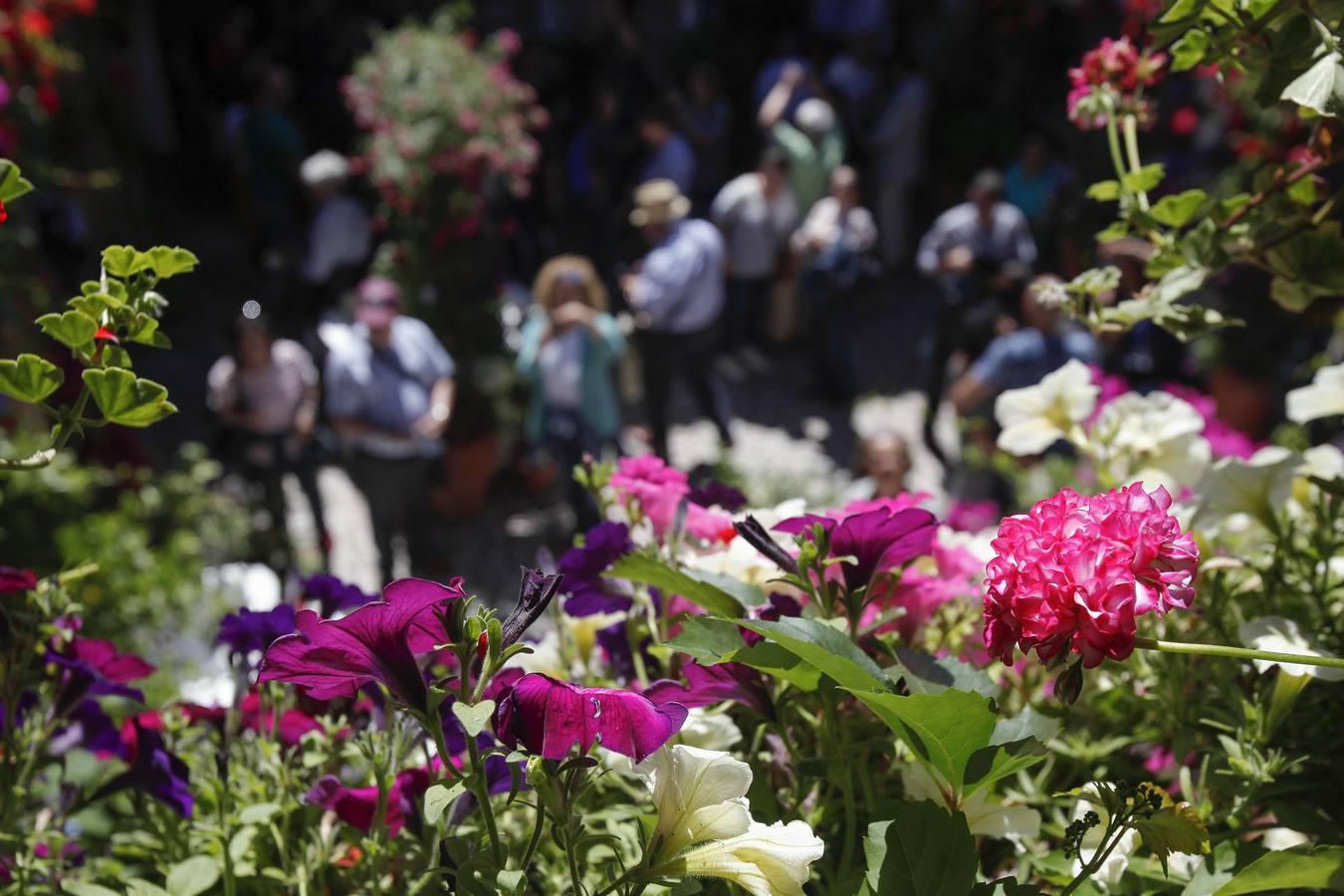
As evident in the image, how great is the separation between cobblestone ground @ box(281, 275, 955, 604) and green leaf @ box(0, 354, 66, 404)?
13.4 ft

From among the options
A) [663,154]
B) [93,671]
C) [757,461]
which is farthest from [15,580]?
[663,154]

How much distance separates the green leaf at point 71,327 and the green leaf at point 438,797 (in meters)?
0.39

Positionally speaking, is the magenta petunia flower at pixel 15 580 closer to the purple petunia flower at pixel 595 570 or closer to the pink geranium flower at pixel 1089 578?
the purple petunia flower at pixel 595 570

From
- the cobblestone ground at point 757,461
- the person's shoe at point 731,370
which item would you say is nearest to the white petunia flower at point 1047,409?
the cobblestone ground at point 757,461

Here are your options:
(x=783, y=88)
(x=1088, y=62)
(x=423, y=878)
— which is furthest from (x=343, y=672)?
(x=783, y=88)

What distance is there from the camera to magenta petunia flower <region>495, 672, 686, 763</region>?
2.52ft

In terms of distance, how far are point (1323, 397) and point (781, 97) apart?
21.8 ft

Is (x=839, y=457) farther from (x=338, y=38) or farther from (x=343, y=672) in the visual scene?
(x=343, y=672)

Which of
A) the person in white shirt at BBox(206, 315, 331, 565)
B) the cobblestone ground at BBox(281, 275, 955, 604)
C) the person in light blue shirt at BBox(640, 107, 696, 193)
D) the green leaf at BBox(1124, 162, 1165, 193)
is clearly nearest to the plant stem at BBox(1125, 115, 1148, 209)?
the green leaf at BBox(1124, 162, 1165, 193)

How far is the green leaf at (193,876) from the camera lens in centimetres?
99

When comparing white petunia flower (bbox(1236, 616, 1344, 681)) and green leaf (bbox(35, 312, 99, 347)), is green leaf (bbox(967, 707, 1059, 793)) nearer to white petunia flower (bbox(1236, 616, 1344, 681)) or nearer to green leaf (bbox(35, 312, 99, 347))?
white petunia flower (bbox(1236, 616, 1344, 681))

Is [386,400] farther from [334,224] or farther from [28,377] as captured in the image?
[28,377]

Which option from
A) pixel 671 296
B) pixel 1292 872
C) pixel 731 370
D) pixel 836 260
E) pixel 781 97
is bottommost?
pixel 1292 872

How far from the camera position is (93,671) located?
1.12 metres
